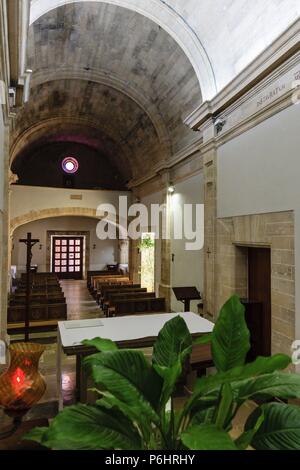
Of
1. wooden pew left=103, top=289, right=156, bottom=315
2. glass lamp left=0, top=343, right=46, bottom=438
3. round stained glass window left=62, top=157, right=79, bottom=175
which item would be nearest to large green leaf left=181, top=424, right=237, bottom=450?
glass lamp left=0, top=343, right=46, bottom=438

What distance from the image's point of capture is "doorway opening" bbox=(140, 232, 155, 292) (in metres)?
11.7

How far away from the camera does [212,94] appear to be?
6.42 meters

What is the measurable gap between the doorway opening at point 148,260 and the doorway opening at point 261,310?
6280 millimetres

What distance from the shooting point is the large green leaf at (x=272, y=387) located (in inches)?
47.9

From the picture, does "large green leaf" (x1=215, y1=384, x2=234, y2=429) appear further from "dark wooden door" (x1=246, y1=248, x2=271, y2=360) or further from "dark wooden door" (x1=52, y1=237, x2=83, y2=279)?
"dark wooden door" (x1=52, y1=237, x2=83, y2=279)

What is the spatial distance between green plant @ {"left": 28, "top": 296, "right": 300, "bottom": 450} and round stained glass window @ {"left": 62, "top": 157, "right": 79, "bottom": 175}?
45.4ft

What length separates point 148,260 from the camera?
12266mm

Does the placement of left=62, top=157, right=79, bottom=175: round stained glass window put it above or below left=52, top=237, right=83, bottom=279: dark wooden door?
above

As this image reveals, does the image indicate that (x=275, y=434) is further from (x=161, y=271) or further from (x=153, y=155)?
(x=153, y=155)

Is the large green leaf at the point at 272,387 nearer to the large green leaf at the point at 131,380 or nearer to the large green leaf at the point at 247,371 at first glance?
Result: the large green leaf at the point at 247,371

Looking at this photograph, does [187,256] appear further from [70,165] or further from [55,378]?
[70,165]

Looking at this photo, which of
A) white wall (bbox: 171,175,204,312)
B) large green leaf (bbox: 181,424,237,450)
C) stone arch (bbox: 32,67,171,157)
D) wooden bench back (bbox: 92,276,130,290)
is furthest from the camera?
wooden bench back (bbox: 92,276,130,290)

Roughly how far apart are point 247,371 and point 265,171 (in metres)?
4.14

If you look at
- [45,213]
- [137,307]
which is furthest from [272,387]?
[45,213]
